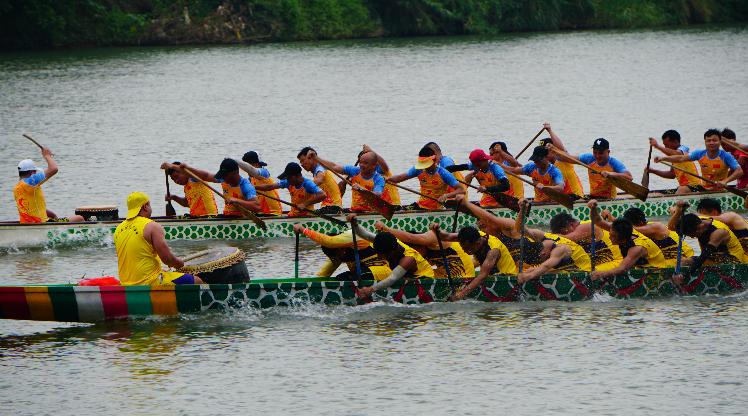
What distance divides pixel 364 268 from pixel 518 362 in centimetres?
254

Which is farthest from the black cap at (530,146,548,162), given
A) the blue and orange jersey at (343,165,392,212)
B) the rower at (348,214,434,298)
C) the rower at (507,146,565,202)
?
the rower at (348,214,434,298)

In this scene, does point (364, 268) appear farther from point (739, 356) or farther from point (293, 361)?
point (739, 356)

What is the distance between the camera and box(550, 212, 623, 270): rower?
15.3 meters

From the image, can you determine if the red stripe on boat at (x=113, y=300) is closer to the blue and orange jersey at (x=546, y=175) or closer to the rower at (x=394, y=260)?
the rower at (x=394, y=260)

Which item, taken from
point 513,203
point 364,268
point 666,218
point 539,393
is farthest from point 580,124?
point 539,393

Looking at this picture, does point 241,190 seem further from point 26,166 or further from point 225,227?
point 26,166

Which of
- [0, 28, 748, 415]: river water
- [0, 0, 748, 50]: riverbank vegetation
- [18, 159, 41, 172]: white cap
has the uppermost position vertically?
[0, 0, 748, 50]: riverbank vegetation

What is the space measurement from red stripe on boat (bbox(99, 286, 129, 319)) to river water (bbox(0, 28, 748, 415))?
0.87ft

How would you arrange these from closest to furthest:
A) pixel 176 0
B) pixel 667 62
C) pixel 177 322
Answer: pixel 177 322 < pixel 667 62 < pixel 176 0

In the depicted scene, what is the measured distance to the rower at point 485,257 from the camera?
14.7 metres

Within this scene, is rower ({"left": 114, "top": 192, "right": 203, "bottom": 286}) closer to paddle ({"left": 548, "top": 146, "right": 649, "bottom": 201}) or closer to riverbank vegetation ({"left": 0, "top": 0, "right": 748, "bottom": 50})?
paddle ({"left": 548, "top": 146, "right": 649, "bottom": 201})

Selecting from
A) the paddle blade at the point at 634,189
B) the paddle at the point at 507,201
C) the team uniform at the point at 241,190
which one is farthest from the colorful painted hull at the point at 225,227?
the paddle blade at the point at 634,189

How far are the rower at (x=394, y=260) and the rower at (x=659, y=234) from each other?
8.44 ft

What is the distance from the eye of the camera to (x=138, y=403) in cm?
1230
